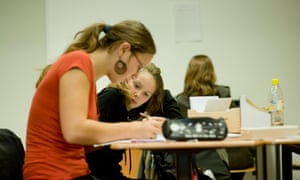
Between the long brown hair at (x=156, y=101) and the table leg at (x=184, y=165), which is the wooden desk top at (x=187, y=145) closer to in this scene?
the table leg at (x=184, y=165)

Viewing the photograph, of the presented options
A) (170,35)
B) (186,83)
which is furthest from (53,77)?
(170,35)

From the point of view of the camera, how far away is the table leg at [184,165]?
1.28 metres

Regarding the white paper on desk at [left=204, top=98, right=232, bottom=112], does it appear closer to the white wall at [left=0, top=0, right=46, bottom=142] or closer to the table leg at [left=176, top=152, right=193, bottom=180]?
the table leg at [left=176, top=152, right=193, bottom=180]

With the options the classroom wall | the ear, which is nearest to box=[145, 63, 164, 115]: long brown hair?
the ear

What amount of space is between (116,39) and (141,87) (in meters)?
0.62

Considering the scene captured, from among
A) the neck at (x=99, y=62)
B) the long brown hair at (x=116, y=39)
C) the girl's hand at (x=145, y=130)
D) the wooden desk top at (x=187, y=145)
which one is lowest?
the wooden desk top at (x=187, y=145)

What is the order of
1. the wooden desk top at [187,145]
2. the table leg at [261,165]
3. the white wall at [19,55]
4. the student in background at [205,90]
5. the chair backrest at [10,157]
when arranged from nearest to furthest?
1. the wooden desk top at [187,145]
2. the chair backrest at [10,157]
3. the table leg at [261,165]
4. the student in background at [205,90]
5. the white wall at [19,55]

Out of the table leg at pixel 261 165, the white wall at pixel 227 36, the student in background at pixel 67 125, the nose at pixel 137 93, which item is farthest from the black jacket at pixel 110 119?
the white wall at pixel 227 36

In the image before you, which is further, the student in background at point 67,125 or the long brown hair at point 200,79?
the long brown hair at point 200,79

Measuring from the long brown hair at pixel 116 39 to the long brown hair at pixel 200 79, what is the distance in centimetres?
150

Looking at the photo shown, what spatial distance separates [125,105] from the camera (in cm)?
192

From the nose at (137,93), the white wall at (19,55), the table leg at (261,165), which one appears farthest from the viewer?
the white wall at (19,55)

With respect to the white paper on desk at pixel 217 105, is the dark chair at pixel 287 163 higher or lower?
lower

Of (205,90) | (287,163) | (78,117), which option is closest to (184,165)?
(78,117)
